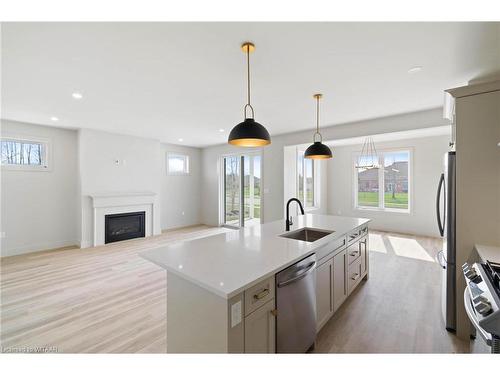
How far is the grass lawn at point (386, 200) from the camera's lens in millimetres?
6207

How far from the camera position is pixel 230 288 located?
3.71 ft

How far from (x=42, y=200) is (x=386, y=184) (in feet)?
28.4

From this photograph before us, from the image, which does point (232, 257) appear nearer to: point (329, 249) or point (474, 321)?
point (329, 249)

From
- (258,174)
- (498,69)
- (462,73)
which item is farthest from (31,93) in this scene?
(498,69)

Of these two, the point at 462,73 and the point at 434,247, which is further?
the point at 434,247

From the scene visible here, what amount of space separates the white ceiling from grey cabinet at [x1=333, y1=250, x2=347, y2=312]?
1987 millimetres

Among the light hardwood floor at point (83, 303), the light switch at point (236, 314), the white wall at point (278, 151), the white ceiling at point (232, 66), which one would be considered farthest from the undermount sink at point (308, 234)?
the white wall at point (278, 151)

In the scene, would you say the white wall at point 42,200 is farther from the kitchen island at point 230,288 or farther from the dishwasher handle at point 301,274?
the dishwasher handle at point 301,274

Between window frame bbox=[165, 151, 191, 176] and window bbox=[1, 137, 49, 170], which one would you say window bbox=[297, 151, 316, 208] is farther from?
window bbox=[1, 137, 49, 170]

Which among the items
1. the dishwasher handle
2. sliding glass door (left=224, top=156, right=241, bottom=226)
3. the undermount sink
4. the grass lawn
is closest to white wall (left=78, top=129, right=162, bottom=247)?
sliding glass door (left=224, top=156, right=241, bottom=226)

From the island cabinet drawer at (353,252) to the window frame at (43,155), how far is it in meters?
6.01

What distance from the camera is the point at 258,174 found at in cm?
632
